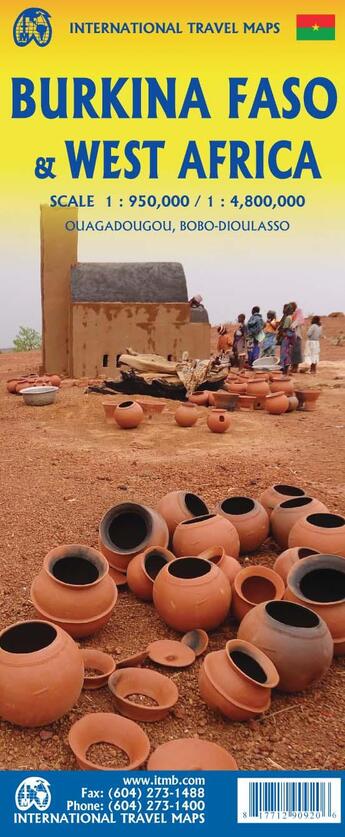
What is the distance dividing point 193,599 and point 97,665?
23.1 inches

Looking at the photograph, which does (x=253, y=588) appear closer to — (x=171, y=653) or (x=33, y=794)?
(x=171, y=653)

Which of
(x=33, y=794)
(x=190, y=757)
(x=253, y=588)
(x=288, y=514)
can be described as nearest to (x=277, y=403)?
(x=288, y=514)

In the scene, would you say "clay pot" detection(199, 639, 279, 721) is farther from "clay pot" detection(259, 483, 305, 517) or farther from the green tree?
the green tree

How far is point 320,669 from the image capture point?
2797mm

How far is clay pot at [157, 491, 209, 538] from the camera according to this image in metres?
4.10

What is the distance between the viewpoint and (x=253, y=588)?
3.49m

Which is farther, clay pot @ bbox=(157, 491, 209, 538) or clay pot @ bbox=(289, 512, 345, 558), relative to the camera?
clay pot @ bbox=(157, 491, 209, 538)

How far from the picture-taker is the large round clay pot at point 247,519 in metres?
4.06

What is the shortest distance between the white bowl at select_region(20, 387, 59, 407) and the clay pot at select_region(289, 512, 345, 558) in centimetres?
727

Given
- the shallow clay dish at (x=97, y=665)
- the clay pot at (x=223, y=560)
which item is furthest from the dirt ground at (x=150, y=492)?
the clay pot at (x=223, y=560)

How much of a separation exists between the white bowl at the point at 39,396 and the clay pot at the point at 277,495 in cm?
656

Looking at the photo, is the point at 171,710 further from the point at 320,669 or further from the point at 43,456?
the point at 43,456

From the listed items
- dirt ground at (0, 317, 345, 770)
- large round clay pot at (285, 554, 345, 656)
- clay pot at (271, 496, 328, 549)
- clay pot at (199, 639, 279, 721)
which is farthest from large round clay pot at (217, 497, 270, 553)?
clay pot at (199, 639, 279, 721)

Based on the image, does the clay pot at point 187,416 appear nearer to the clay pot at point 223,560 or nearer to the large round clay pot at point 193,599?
the clay pot at point 223,560
